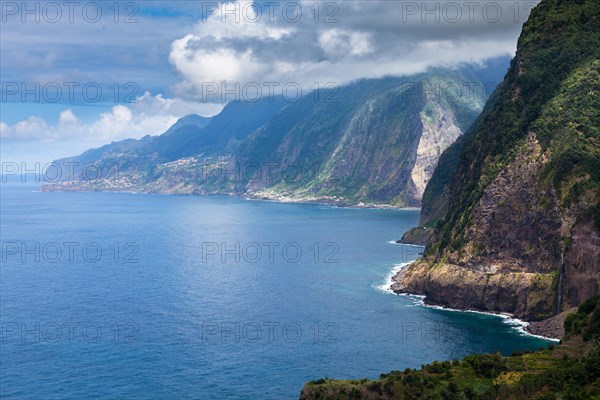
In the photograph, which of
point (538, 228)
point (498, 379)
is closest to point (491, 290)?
point (538, 228)

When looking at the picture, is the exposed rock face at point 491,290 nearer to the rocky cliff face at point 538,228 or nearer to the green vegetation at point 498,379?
the rocky cliff face at point 538,228

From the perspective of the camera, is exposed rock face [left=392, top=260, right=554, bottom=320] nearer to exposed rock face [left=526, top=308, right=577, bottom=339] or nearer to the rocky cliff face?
the rocky cliff face

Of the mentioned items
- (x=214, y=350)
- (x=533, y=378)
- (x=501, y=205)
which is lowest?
(x=214, y=350)

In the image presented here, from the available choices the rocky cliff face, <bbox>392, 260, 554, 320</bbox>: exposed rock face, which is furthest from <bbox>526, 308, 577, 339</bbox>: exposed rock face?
<bbox>392, 260, 554, 320</bbox>: exposed rock face

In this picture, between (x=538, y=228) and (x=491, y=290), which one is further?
(x=491, y=290)

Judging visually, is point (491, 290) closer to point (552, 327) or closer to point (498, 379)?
point (552, 327)

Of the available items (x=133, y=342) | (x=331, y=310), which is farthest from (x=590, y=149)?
(x=133, y=342)

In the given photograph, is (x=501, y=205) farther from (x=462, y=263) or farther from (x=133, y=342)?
(x=133, y=342)

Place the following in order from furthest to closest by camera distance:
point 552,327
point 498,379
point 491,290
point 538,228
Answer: point 491,290, point 538,228, point 552,327, point 498,379
